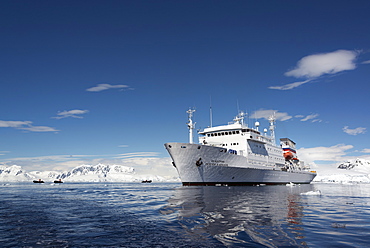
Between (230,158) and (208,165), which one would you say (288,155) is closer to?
(230,158)

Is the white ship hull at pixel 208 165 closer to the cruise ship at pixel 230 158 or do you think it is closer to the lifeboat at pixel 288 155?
the cruise ship at pixel 230 158

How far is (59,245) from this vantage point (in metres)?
7.99

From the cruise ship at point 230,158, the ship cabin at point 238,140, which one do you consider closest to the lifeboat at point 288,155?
the cruise ship at point 230,158

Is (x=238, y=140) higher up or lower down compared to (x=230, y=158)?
higher up

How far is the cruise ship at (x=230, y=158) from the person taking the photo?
41.8 meters

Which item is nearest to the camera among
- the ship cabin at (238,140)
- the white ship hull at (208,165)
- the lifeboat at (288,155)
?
the white ship hull at (208,165)

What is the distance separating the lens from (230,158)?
4459 cm

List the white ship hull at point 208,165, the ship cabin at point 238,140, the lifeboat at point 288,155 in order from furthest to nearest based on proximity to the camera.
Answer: the lifeboat at point 288,155 → the ship cabin at point 238,140 → the white ship hull at point 208,165

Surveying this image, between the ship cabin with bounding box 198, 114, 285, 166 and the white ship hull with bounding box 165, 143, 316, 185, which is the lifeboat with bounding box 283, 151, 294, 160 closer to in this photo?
the ship cabin with bounding box 198, 114, 285, 166

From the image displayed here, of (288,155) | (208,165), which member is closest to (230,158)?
(208,165)

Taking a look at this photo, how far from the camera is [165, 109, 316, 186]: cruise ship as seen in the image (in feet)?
137

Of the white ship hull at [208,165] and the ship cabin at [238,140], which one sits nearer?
the white ship hull at [208,165]

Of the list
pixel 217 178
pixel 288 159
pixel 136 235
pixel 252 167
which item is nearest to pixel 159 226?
pixel 136 235

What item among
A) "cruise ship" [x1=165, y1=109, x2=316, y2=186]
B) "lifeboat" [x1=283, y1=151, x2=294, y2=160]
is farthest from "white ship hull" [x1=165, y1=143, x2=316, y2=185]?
"lifeboat" [x1=283, y1=151, x2=294, y2=160]
